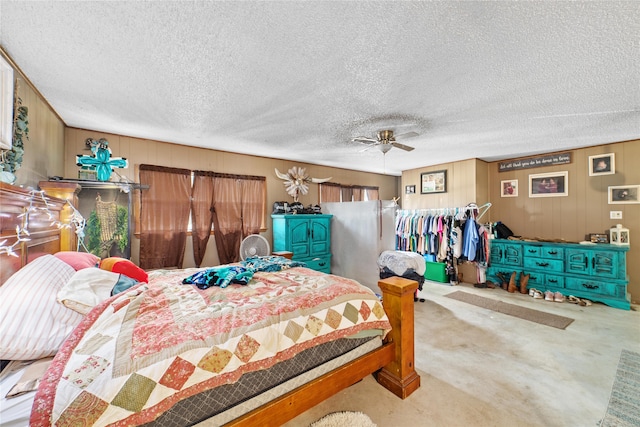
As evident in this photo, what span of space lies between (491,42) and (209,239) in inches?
154

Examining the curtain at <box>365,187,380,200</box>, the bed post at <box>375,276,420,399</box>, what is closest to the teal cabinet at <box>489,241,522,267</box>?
the curtain at <box>365,187,380,200</box>

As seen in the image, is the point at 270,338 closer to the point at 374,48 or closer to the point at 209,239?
the point at 374,48

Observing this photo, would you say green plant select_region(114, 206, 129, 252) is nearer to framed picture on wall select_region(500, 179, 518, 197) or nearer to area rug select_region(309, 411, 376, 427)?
area rug select_region(309, 411, 376, 427)

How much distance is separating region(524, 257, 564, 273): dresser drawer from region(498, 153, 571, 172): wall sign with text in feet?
5.47

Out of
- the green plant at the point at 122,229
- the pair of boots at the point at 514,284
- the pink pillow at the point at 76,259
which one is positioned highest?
the green plant at the point at 122,229

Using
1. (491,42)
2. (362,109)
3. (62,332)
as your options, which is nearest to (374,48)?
(491,42)

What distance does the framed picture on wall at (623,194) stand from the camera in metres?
3.60

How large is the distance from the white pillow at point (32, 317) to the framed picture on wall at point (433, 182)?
5562 millimetres

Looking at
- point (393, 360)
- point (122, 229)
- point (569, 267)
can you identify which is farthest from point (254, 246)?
point (569, 267)

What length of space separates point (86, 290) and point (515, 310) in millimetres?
4531

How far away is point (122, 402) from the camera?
35.8 inches

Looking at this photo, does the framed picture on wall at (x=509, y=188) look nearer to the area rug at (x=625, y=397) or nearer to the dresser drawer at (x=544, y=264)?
the dresser drawer at (x=544, y=264)

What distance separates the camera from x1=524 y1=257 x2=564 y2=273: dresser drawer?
3.95 meters

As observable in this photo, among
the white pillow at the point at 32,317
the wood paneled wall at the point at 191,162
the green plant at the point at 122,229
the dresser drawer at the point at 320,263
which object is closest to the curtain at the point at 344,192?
the wood paneled wall at the point at 191,162
